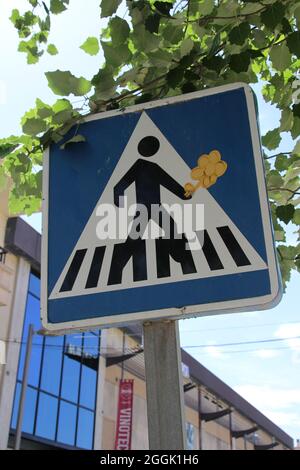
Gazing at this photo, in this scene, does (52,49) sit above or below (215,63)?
above

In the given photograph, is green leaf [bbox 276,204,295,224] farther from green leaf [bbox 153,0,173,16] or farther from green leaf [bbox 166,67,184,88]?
green leaf [bbox 153,0,173,16]

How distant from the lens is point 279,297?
151 cm

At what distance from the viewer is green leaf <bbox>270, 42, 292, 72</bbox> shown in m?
2.27

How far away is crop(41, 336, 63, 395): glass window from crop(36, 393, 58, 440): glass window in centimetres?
29

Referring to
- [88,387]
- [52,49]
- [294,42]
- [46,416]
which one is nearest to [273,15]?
[294,42]

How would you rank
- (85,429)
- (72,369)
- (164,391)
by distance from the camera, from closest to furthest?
(164,391), (72,369), (85,429)

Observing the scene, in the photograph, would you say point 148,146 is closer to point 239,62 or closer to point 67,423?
point 239,62

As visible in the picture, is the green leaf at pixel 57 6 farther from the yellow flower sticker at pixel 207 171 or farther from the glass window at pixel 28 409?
the glass window at pixel 28 409

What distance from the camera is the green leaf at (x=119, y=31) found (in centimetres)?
227

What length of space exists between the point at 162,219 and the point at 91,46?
48.7 inches

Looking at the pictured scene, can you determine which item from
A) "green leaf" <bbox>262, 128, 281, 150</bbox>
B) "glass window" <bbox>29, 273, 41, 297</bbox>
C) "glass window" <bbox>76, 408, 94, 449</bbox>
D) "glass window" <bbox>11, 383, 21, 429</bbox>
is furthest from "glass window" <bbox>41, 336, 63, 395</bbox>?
"green leaf" <bbox>262, 128, 281, 150</bbox>

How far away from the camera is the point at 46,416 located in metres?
16.4

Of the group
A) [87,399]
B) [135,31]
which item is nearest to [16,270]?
[87,399]
